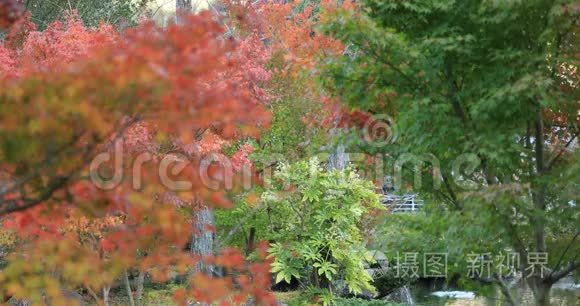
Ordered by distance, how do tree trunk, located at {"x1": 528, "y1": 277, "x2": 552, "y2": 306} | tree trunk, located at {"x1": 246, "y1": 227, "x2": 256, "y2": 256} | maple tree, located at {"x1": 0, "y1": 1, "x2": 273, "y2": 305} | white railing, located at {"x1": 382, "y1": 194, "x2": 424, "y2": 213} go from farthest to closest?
tree trunk, located at {"x1": 246, "y1": 227, "x2": 256, "y2": 256}
white railing, located at {"x1": 382, "y1": 194, "x2": 424, "y2": 213}
tree trunk, located at {"x1": 528, "y1": 277, "x2": 552, "y2": 306}
maple tree, located at {"x1": 0, "y1": 1, "x2": 273, "y2": 305}

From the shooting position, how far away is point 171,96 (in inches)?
87.1

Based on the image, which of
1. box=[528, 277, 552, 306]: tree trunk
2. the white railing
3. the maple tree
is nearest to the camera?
the maple tree

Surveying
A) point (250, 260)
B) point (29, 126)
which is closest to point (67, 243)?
point (29, 126)

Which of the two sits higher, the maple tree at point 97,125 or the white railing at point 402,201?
the maple tree at point 97,125

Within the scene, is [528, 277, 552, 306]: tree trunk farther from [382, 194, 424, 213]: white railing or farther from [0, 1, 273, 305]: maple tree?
[0, 1, 273, 305]: maple tree

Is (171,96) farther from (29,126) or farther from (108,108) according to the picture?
(29,126)

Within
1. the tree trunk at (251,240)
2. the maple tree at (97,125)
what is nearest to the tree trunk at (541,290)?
the maple tree at (97,125)

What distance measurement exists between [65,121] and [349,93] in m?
3.25

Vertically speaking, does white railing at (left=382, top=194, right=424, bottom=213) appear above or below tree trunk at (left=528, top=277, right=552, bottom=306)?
above

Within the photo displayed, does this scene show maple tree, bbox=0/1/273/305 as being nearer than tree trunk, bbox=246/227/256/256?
Yes

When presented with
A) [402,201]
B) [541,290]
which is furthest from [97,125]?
[402,201]

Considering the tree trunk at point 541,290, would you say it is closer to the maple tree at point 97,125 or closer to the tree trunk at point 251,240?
the maple tree at point 97,125

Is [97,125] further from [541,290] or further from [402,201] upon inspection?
[402,201]

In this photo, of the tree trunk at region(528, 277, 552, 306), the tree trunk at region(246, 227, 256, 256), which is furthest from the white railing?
the tree trunk at region(246, 227, 256, 256)
